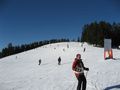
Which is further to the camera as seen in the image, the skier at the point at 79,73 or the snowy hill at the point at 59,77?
the snowy hill at the point at 59,77

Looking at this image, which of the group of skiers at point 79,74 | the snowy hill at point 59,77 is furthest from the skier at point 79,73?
the snowy hill at point 59,77

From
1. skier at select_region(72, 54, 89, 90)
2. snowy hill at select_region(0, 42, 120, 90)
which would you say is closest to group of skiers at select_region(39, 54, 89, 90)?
skier at select_region(72, 54, 89, 90)

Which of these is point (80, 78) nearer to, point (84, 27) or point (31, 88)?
point (31, 88)

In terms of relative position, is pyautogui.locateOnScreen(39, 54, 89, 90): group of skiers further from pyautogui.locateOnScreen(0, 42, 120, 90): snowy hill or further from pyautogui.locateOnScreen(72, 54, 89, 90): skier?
pyautogui.locateOnScreen(0, 42, 120, 90): snowy hill

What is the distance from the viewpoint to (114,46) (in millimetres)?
105688

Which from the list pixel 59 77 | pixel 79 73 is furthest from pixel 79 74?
pixel 59 77

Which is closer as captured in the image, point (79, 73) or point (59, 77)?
point (79, 73)

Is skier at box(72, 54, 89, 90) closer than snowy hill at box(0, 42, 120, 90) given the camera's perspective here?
Yes

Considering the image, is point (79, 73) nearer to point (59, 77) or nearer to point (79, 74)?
point (79, 74)

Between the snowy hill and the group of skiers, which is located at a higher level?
the group of skiers

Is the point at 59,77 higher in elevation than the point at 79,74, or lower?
lower

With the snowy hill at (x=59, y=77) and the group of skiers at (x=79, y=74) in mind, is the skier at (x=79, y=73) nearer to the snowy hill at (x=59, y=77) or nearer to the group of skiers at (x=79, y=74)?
the group of skiers at (x=79, y=74)

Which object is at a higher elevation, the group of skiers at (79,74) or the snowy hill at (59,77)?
the group of skiers at (79,74)

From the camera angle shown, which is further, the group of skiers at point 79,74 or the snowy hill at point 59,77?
the snowy hill at point 59,77
